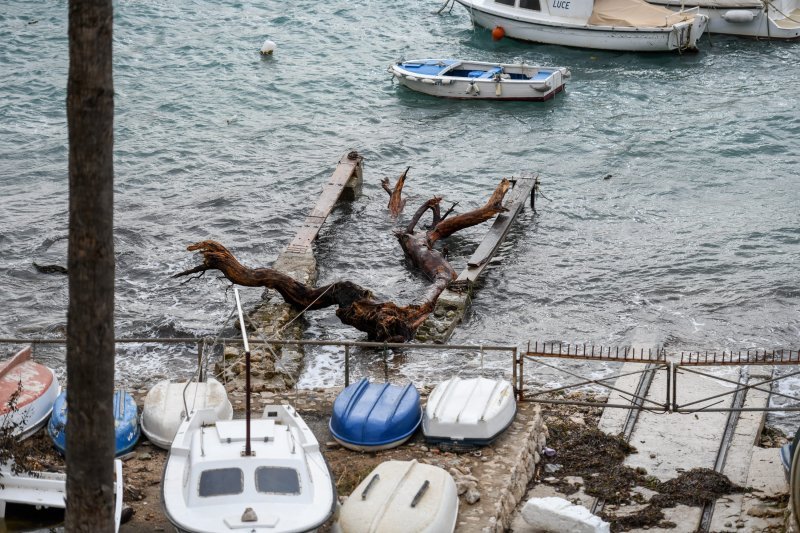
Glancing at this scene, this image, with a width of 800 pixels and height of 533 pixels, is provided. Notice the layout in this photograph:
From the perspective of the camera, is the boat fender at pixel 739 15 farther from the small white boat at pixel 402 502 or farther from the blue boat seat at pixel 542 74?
the small white boat at pixel 402 502

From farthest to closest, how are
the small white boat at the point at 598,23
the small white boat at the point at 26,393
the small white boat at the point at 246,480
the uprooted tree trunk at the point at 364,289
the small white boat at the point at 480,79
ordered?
1. the small white boat at the point at 598,23
2. the small white boat at the point at 480,79
3. the uprooted tree trunk at the point at 364,289
4. the small white boat at the point at 26,393
5. the small white boat at the point at 246,480

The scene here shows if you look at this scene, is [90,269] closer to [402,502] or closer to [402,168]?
[402,502]

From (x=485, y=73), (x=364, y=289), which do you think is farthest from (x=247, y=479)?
(x=485, y=73)

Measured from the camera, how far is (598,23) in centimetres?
3859

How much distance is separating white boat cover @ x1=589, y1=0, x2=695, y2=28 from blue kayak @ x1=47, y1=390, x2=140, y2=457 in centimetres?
2794

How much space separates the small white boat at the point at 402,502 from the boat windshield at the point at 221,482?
1.11m

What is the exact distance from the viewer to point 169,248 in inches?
976

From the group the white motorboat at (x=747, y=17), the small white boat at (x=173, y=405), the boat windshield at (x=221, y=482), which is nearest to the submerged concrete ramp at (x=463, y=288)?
the small white boat at (x=173, y=405)

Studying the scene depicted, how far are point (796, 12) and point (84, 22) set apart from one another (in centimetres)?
3704

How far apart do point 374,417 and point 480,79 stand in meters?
21.7

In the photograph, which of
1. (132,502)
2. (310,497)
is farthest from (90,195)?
(132,502)

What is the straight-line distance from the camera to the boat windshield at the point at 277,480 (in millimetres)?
11538

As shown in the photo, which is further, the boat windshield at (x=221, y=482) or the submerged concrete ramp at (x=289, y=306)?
the submerged concrete ramp at (x=289, y=306)

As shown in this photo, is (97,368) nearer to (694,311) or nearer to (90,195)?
(90,195)
